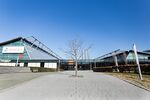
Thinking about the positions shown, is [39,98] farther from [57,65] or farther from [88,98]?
[57,65]

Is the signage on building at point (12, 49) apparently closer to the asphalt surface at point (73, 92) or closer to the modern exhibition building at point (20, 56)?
the modern exhibition building at point (20, 56)

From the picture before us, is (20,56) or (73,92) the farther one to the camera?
(20,56)

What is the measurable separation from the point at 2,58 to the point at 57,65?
19.9 metres

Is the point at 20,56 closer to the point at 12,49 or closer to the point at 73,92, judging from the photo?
the point at 12,49

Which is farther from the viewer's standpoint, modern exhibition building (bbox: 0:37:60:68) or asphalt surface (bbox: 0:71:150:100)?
modern exhibition building (bbox: 0:37:60:68)

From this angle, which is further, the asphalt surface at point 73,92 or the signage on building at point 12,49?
the signage on building at point 12,49

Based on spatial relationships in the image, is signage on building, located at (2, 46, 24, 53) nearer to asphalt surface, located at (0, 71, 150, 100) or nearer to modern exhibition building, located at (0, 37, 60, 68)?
modern exhibition building, located at (0, 37, 60, 68)

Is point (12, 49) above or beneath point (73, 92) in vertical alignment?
above

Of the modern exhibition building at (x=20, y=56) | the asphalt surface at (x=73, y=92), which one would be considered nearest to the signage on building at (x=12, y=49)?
the modern exhibition building at (x=20, y=56)

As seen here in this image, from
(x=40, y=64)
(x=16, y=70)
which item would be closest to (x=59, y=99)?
(x=16, y=70)

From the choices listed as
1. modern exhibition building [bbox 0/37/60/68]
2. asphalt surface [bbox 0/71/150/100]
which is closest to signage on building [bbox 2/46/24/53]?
modern exhibition building [bbox 0/37/60/68]

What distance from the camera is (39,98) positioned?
636 centimetres

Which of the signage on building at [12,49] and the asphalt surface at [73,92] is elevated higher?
the signage on building at [12,49]

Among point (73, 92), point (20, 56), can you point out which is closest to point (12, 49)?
point (20, 56)
